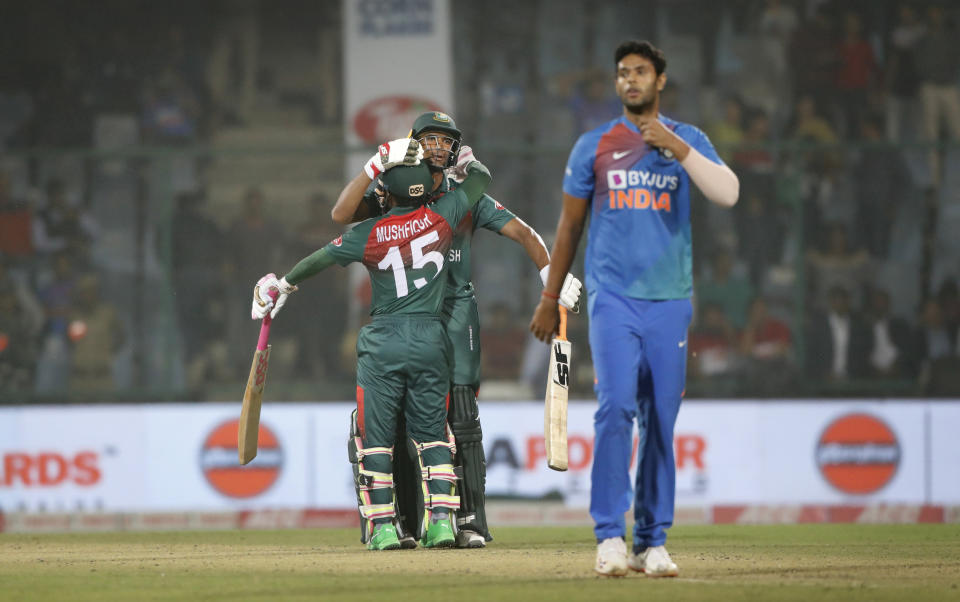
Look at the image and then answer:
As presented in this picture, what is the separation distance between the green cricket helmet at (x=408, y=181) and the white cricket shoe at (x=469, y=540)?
1776 mm

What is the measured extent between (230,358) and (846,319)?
6044 mm

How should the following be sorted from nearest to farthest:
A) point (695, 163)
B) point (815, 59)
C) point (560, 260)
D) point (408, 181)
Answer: point (695, 163) < point (560, 260) < point (408, 181) < point (815, 59)

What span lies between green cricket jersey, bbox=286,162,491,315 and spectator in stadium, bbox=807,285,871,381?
7.31m

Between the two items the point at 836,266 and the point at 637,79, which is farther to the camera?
the point at 836,266

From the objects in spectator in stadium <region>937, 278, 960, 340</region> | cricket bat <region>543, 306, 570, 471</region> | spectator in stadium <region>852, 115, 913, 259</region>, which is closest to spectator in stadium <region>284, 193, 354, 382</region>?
spectator in stadium <region>852, 115, 913, 259</region>

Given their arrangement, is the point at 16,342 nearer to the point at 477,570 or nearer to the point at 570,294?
the point at 570,294

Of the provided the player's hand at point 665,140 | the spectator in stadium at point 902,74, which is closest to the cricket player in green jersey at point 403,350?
the player's hand at point 665,140

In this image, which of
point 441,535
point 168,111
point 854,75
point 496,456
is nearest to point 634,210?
point 441,535

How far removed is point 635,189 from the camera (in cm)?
601

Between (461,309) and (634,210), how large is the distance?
2.30m

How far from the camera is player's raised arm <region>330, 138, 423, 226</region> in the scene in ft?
24.8

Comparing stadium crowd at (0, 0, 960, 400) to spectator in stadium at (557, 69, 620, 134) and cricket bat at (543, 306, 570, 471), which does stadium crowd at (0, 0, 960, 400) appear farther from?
cricket bat at (543, 306, 570, 471)

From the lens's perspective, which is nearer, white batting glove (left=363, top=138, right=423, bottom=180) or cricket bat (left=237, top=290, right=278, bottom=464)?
white batting glove (left=363, top=138, right=423, bottom=180)

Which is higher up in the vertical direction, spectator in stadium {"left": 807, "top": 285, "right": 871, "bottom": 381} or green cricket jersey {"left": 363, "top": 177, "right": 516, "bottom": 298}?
green cricket jersey {"left": 363, "top": 177, "right": 516, "bottom": 298}
